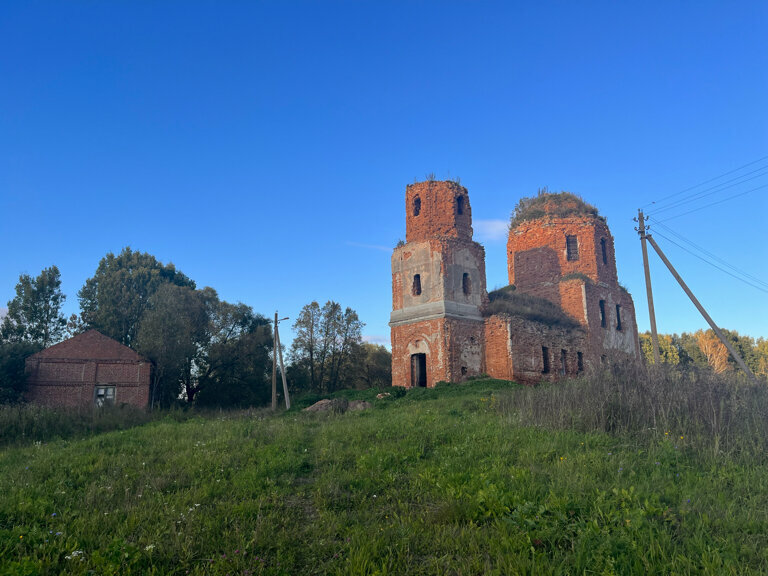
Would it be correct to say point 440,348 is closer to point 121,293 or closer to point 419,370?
point 419,370

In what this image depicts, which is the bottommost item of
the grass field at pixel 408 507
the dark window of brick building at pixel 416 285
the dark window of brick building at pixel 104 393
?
the grass field at pixel 408 507

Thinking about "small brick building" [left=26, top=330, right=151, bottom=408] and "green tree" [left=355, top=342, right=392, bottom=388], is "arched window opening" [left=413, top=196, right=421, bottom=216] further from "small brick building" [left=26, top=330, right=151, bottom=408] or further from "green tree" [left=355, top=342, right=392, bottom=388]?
"small brick building" [left=26, top=330, right=151, bottom=408]

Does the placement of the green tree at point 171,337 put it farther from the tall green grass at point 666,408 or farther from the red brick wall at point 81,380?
the tall green grass at point 666,408

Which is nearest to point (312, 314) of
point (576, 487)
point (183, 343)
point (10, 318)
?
point (183, 343)

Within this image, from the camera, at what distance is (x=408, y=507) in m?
5.92

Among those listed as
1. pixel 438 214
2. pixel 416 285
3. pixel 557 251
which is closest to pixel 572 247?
pixel 557 251

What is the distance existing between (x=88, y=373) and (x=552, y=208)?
82.4 ft

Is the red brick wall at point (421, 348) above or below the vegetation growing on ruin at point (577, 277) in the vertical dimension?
below

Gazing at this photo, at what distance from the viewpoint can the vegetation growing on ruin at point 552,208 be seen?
2894 centimetres

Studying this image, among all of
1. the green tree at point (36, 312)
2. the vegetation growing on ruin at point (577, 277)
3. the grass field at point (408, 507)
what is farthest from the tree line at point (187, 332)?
the grass field at point (408, 507)

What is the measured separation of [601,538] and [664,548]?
18.9 inches

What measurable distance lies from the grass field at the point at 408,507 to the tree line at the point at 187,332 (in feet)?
71.2

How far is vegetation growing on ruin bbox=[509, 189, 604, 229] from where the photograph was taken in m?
28.9

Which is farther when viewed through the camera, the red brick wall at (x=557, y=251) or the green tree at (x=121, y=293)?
the green tree at (x=121, y=293)
